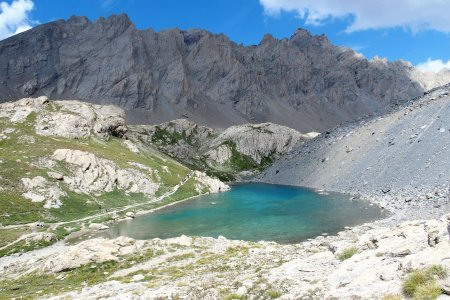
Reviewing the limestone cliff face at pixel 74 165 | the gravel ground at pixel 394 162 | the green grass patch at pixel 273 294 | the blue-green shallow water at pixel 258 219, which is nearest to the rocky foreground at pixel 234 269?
the green grass patch at pixel 273 294

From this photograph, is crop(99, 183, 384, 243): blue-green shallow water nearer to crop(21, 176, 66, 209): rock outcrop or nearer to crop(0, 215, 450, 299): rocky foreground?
crop(0, 215, 450, 299): rocky foreground

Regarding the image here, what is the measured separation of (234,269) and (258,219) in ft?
195

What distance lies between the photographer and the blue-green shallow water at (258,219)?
7750cm

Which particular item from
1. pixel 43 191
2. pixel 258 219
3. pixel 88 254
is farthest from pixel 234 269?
pixel 43 191

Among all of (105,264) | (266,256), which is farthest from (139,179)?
(266,256)

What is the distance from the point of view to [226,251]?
5028 cm

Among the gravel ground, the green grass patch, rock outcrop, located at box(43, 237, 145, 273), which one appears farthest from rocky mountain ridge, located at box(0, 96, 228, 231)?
the green grass patch

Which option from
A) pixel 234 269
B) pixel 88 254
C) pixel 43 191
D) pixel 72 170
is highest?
pixel 72 170

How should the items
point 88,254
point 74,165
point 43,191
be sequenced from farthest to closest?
point 74,165 → point 43,191 → point 88,254

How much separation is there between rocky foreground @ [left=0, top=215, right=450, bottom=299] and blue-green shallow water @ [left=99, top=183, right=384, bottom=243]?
20.9 metres

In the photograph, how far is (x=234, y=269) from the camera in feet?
116

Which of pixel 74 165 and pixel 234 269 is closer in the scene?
pixel 234 269

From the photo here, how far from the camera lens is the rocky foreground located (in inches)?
787

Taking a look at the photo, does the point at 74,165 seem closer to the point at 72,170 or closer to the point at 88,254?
the point at 72,170
